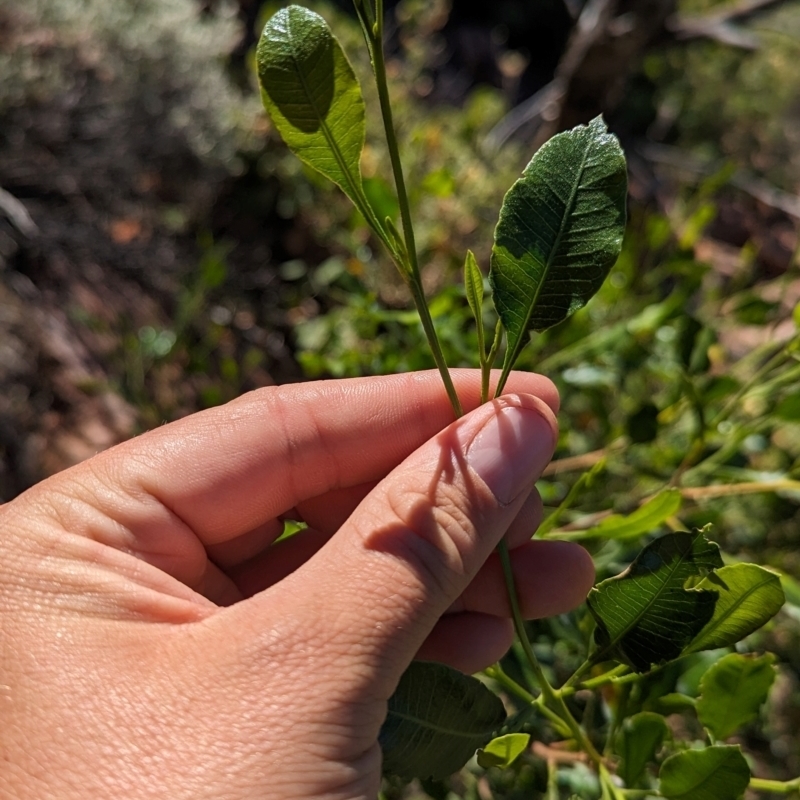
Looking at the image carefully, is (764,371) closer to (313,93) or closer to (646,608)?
(646,608)

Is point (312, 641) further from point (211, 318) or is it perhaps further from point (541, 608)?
point (211, 318)

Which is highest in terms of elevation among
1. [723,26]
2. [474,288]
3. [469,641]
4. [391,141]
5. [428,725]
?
[723,26]

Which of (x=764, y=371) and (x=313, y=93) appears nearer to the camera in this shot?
(x=313, y=93)

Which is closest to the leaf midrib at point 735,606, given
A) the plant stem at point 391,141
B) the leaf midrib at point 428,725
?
the leaf midrib at point 428,725

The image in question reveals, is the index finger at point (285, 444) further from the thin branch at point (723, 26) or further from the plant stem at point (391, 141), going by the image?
the thin branch at point (723, 26)

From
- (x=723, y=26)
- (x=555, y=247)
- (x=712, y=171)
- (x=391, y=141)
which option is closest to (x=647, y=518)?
(x=555, y=247)

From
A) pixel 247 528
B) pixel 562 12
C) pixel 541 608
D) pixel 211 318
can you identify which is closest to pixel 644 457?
pixel 541 608

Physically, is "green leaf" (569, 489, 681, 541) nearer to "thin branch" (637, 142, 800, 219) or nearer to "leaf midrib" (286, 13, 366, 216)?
"leaf midrib" (286, 13, 366, 216)
